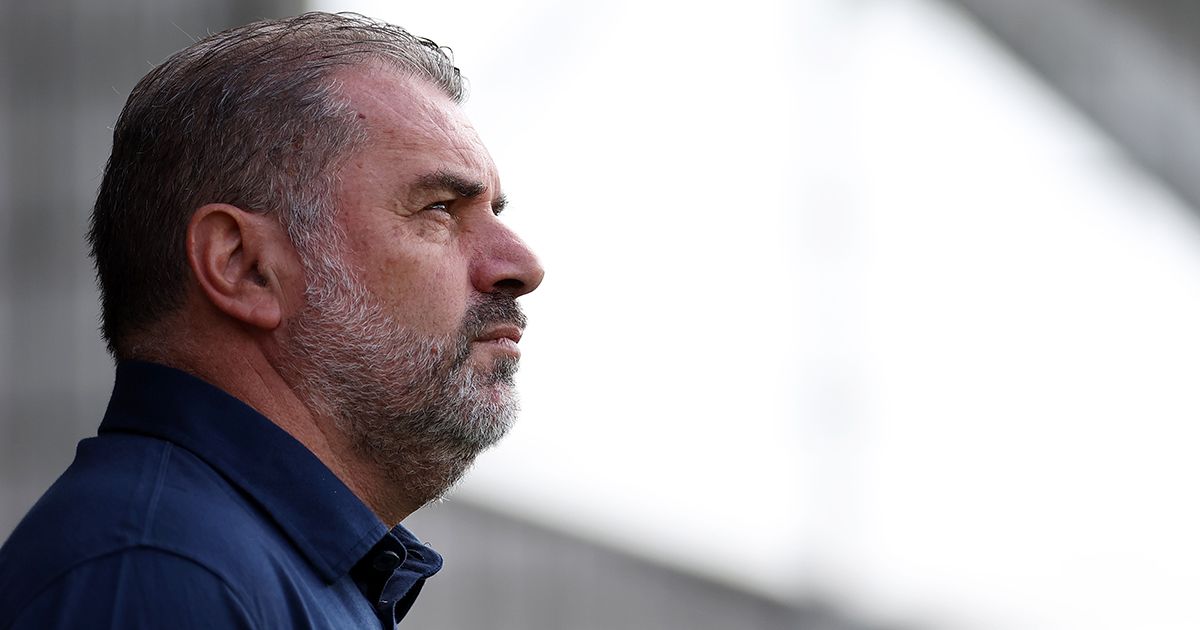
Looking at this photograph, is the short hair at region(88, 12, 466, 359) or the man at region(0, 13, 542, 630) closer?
the man at region(0, 13, 542, 630)

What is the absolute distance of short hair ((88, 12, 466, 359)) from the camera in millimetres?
1357

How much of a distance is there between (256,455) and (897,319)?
2908 mm

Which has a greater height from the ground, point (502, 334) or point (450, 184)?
point (450, 184)

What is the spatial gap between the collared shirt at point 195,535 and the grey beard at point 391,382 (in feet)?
0.27

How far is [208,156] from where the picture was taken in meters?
1.36

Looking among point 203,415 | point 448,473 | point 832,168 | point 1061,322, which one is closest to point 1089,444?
point 1061,322

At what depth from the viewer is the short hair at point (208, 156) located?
53.4 inches

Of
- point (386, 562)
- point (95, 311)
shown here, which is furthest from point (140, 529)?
point (95, 311)

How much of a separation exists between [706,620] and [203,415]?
279cm

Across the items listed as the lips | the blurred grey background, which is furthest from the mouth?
the blurred grey background

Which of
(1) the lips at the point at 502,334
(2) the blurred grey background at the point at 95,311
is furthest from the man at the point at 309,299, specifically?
(2) the blurred grey background at the point at 95,311

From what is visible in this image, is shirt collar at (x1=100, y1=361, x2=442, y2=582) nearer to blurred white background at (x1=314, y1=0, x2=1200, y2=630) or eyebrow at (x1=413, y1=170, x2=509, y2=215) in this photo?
eyebrow at (x1=413, y1=170, x2=509, y2=215)

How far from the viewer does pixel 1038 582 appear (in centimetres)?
388

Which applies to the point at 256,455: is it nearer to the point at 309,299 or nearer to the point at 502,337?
the point at 309,299
